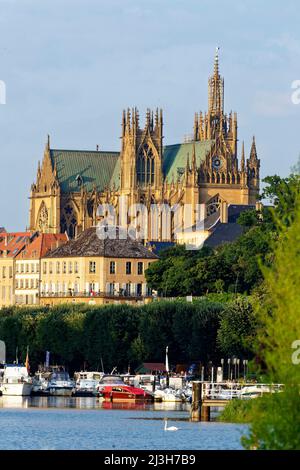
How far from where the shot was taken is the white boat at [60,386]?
15488cm

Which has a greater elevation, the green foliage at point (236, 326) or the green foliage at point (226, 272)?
the green foliage at point (226, 272)

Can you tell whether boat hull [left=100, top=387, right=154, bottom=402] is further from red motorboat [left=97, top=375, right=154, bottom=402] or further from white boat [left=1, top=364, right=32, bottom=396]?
white boat [left=1, top=364, right=32, bottom=396]

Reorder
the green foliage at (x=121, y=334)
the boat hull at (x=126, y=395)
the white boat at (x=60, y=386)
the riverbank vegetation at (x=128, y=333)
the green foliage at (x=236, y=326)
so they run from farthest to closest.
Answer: the green foliage at (x=121, y=334), the riverbank vegetation at (x=128, y=333), the white boat at (x=60, y=386), the boat hull at (x=126, y=395), the green foliage at (x=236, y=326)

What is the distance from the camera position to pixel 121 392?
14312 centimetres

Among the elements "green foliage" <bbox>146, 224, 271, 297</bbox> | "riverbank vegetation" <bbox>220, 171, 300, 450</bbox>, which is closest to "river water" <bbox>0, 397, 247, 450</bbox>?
"riverbank vegetation" <bbox>220, 171, 300, 450</bbox>

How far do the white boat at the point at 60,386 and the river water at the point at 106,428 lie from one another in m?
21.6

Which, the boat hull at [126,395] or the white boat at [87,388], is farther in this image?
the white boat at [87,388]

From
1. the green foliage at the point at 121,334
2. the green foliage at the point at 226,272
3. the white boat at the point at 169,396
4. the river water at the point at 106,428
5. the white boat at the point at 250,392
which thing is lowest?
the river water at the point at 106,428

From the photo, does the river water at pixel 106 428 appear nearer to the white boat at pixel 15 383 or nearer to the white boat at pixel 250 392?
the white boat at pixel 250 392

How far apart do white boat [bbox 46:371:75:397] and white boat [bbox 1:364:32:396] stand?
4.50 metres

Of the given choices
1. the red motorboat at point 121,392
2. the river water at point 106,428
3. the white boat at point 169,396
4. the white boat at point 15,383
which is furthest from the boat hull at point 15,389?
the river water at point 106,428

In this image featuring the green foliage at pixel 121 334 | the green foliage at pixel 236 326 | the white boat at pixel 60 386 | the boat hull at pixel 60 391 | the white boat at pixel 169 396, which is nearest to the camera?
the green foliage at pixel 236 326

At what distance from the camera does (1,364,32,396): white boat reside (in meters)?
148
